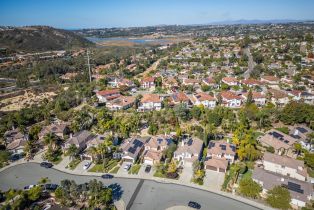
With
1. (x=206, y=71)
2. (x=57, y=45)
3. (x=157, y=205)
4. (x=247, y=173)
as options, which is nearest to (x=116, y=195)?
(x=157, y=205)

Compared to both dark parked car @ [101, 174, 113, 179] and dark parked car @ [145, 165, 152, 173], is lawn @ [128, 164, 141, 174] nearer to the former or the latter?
dark parked car @ [145, 165, 152, 173]

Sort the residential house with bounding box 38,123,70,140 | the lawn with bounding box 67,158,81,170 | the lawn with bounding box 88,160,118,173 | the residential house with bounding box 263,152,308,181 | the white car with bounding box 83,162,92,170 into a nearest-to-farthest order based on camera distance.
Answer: the residential house with bounding box 263,152,308,181 < the lawn with bounding box 88,160,118,173 < the white car with bounding box 83,162,92,170 < the lawn with bounding box 67,158,81,170 < the residential house with bounding box 38,123,70,140

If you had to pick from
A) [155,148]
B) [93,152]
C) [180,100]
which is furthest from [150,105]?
[93,152]

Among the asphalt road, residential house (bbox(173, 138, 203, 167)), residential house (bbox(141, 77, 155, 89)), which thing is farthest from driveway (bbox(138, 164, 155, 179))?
residential house (bbox(141, 77, 155, 89))

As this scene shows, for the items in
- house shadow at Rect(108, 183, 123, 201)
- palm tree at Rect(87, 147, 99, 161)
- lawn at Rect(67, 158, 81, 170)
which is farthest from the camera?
lawn at Rect(67, 158, 81, 170)

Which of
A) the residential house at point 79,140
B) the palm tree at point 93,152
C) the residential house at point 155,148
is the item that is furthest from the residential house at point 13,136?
the residential house at point 155,148

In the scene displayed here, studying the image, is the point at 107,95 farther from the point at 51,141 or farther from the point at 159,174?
the point at 159,174

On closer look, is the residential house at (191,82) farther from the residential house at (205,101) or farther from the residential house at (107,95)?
the residential house at (107,95)

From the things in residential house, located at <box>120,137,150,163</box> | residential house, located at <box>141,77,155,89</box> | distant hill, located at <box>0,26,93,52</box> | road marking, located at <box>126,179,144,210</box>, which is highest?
distant hill, located at <box>0,26,93,52</box>
